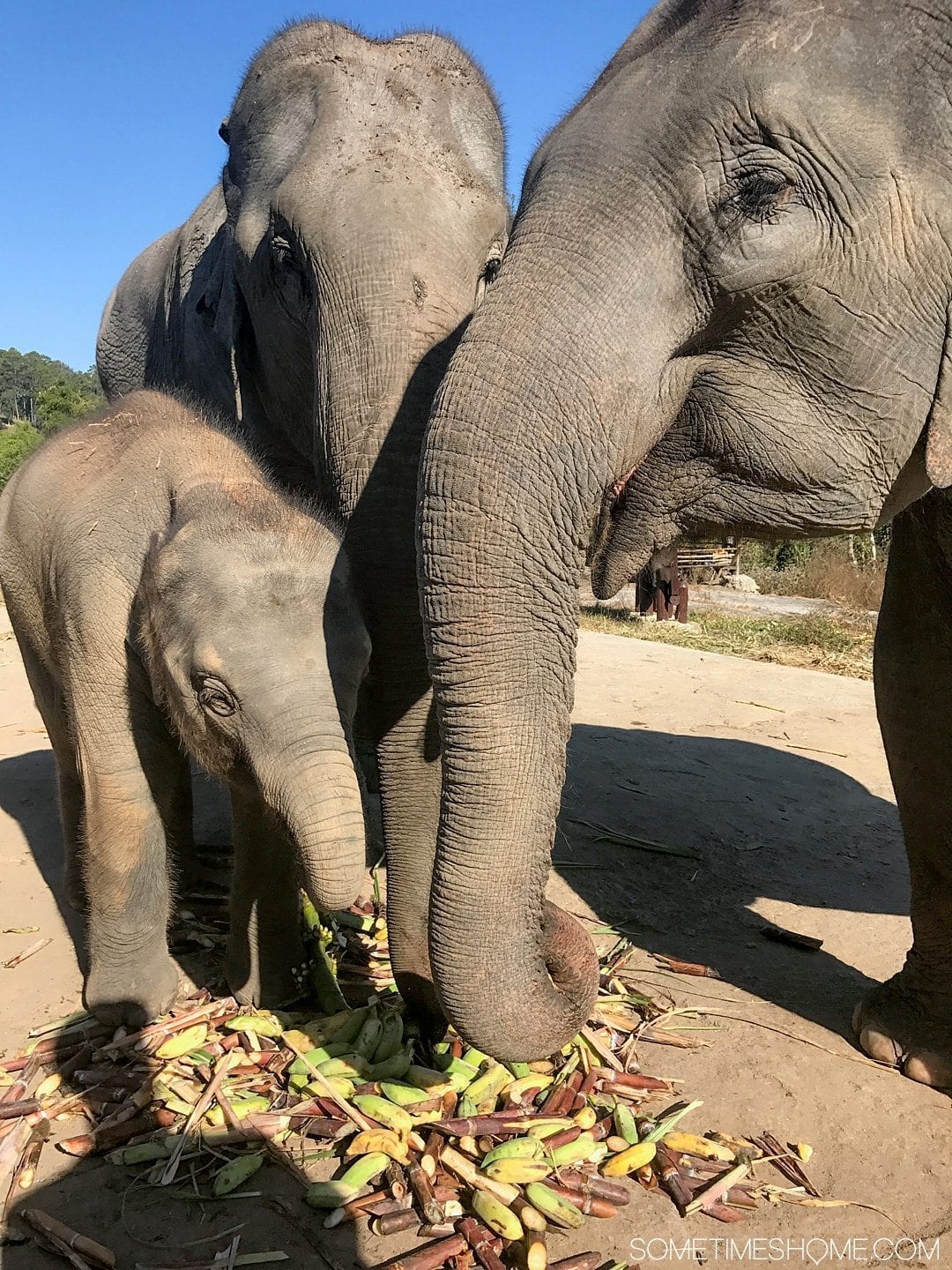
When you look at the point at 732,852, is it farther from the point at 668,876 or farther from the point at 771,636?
the point at 771,636

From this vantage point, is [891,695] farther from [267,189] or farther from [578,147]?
[267,189]

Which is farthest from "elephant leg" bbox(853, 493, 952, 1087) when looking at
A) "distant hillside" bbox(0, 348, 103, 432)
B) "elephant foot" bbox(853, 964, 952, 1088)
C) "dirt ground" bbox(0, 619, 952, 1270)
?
"distant hillside" bbox(0, 348, 103, 432)

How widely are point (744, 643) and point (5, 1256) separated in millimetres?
9454

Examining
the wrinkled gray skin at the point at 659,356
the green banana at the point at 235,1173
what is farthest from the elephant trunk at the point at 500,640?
the green banana at the point at 235,1173

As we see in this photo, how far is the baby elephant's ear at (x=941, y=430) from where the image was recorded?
6.13 feet

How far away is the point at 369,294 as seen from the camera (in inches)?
118

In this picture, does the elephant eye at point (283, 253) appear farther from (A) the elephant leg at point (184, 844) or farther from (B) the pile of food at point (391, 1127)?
(B) the pile of food at point (391, 1127)

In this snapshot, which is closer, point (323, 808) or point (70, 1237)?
point (70, 1237)

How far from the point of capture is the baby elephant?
236 centimetres

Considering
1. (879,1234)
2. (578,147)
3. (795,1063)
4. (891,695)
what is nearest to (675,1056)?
(795,1063)

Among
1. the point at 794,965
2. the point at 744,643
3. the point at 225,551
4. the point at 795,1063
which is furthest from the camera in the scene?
the point at 744,643

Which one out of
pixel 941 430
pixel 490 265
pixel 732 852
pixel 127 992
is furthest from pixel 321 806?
pixel 732 852

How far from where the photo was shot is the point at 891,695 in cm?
303

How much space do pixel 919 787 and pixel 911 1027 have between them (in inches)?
24.5
